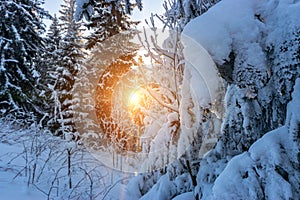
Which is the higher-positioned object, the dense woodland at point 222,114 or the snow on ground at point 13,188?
the dense woodland at point 222,114

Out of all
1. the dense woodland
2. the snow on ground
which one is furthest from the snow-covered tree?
the snow on ground

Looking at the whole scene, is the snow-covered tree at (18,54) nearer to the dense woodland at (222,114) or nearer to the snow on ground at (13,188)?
the dense woodland at (222,114)

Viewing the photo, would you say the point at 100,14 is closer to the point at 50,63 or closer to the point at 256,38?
the point at 50,63

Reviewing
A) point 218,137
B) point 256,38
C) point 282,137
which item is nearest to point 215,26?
point 256,38

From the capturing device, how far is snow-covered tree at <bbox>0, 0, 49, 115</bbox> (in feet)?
34.1

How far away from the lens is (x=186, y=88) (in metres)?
2.67

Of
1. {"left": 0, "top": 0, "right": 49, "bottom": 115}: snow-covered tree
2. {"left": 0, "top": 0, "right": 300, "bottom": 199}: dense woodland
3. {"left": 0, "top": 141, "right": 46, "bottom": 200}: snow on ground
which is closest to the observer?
{"left": 0, "top": 0, "right": 300, "bottom": 199}: dense woodland

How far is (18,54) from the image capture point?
10828 millimetres

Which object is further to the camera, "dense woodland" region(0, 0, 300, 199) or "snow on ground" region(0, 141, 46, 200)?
"snow on ground" region(0, 141, 46, 200)

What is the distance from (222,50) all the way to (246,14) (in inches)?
14.5

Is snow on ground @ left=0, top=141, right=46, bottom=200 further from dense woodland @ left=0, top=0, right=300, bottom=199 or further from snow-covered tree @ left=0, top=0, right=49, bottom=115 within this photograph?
snow-covered tree @ left=0, top=0, right=49, bottom=115

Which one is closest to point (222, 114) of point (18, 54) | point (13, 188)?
point (13, 188)

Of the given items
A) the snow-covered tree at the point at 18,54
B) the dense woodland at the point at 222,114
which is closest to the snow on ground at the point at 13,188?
the dense woodland at the point at 222,114

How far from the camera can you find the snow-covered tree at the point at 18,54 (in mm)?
10383
